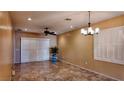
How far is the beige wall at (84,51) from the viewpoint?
348 centimetres

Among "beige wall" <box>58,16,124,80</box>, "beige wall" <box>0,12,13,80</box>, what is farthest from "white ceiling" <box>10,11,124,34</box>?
"beige wall" <box>0,12,13,80</box>

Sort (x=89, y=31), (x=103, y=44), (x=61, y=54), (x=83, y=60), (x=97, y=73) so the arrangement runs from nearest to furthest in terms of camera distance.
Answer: (x=89, y=31), (x=103, y=44), (x=97, y=73), (x=83, y=60), (x=61, y=54)

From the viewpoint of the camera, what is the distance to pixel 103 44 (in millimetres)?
3945

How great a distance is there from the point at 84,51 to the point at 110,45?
5.23 ft

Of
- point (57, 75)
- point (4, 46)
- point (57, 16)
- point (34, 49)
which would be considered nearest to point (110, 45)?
point (57, 16)

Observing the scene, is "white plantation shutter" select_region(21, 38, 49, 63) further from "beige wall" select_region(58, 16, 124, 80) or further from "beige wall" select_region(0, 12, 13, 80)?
"beige wall" select_region(0, 12, 13, 80)

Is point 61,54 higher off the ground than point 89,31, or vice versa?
point 89,31

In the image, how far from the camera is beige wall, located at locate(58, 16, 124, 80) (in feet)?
11.4

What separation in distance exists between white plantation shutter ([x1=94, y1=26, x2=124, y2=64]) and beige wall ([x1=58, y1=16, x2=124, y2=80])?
6.8 inches

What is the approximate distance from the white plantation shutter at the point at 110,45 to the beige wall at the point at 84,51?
0.56ft
